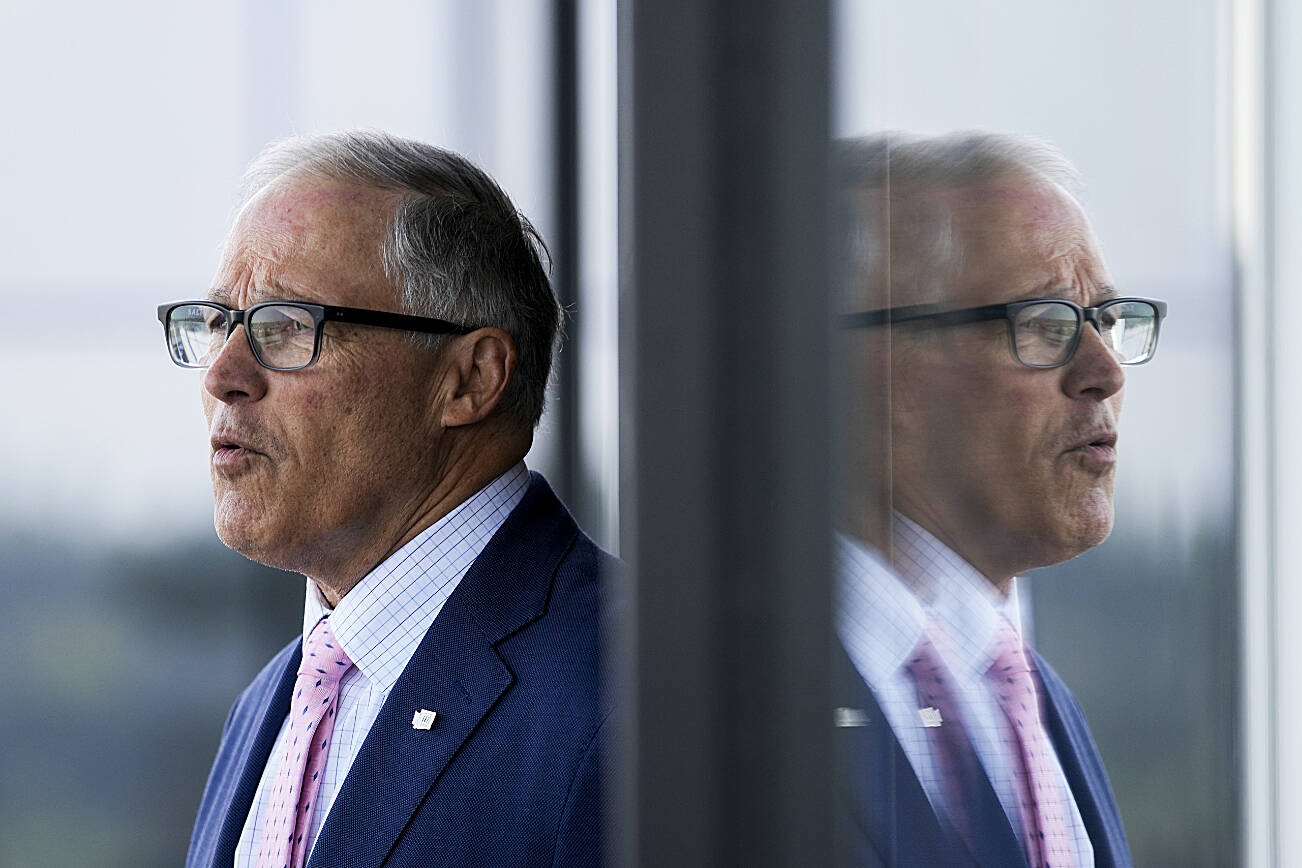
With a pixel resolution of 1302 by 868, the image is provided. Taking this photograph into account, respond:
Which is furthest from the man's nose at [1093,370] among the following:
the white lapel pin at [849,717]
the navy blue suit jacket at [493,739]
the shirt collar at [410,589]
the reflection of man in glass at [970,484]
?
the shirt collar at [410,589]

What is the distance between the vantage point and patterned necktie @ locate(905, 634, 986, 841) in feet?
1.13

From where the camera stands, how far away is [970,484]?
343mm

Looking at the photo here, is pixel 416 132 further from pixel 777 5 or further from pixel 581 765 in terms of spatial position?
pixel 777 5

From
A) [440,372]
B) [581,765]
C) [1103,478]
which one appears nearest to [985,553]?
[1103,478]

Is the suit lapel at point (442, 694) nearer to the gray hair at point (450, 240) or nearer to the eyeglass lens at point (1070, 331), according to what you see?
the gray hair at point (450, 240)

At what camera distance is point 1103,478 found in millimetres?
329

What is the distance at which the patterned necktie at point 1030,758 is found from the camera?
1.10 feet

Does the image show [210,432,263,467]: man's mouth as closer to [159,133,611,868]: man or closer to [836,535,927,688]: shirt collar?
[159,133,611,868]: man

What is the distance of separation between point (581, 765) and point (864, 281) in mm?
669

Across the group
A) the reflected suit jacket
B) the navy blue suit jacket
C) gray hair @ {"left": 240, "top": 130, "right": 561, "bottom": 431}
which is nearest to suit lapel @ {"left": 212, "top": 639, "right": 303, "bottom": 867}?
the navy blue suit jacket

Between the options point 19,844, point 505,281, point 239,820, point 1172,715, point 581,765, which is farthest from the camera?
point 19,844

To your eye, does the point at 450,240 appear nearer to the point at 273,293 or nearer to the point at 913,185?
the point at 273,293

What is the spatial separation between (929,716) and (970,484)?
7 cm

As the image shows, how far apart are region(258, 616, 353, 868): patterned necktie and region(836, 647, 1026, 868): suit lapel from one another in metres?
0.79
